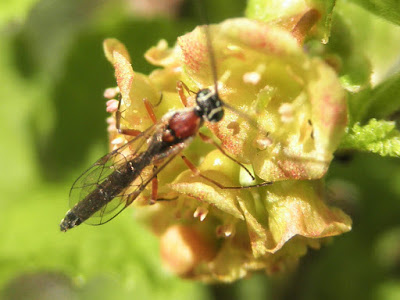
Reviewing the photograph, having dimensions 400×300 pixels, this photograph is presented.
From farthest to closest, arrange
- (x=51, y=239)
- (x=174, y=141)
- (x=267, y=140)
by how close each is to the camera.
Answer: (x=51, y=239), (x=174, y=141), (x=267, y=140)

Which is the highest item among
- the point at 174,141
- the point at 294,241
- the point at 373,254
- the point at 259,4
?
the point at 259,4

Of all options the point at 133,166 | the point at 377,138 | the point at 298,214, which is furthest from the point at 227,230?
the point at 377,138

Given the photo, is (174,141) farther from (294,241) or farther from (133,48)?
(133,48)

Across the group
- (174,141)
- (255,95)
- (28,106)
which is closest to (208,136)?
(174,141)

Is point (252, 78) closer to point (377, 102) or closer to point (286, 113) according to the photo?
point (286, 113)

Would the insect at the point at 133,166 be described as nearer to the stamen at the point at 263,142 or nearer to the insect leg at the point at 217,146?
the insect leg at the point at 217,146

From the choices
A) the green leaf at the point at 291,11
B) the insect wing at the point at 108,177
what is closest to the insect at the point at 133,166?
the insect wing at the point at 108,177
